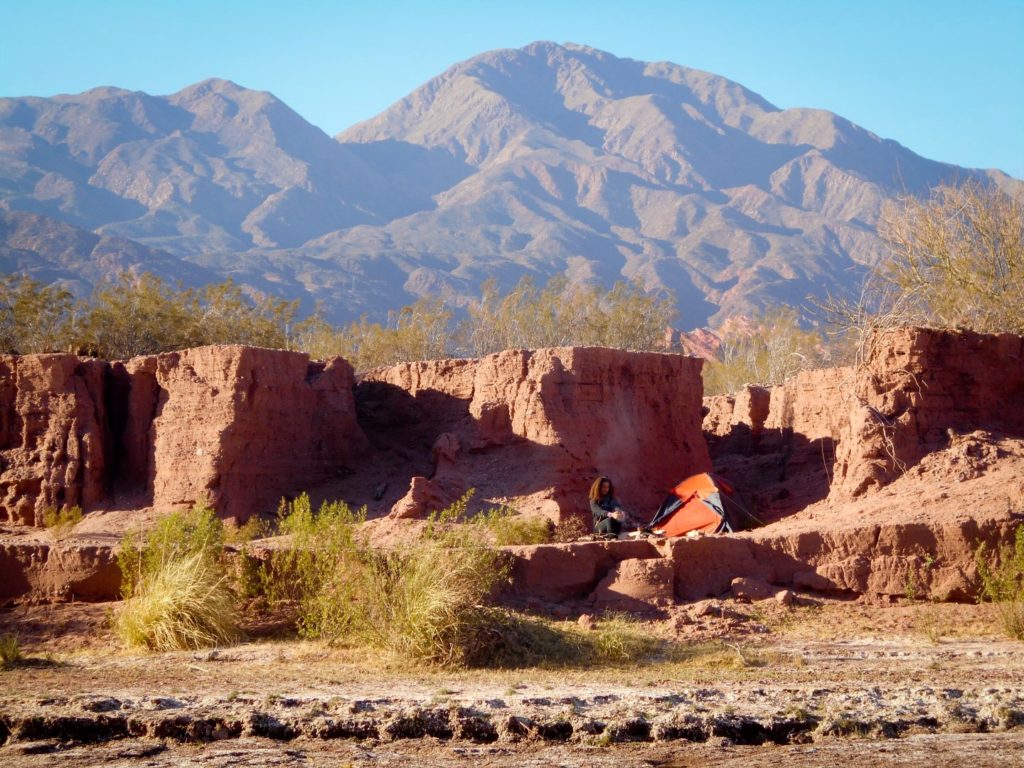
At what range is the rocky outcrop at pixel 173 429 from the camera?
16000 millimetres

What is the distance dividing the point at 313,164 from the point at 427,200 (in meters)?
13.4

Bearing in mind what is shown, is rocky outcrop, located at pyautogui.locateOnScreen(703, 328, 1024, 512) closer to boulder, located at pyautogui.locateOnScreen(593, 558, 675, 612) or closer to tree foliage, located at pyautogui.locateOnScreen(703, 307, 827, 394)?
boulder, located at pyautogui.locateOnScreen(593, 558, 675, 612)

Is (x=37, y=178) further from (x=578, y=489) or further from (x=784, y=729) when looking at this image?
(x=784, y=729)

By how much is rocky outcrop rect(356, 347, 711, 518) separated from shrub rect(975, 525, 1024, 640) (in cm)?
527

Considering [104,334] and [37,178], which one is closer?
[104,334]

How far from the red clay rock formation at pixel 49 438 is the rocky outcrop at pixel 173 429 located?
0.02 metres

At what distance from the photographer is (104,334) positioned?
21.9m

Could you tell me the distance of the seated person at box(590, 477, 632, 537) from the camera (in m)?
13.2

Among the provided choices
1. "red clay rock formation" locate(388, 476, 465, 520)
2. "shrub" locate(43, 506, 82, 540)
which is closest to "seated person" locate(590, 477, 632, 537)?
"red clay rock formation" locate(388, 476, 465, 520)

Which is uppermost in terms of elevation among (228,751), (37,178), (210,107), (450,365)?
(210,107)

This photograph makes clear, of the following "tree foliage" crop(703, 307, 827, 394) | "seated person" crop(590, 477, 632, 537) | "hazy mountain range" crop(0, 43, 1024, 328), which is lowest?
"seated person" crop(590, 477, 632, 537)

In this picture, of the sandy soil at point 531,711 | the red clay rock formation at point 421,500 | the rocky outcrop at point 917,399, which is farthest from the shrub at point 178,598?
the rocky outcrop at point 917,399

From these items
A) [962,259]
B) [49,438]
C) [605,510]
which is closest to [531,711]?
[605,510]

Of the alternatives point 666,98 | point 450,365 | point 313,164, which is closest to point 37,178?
point 313,164
